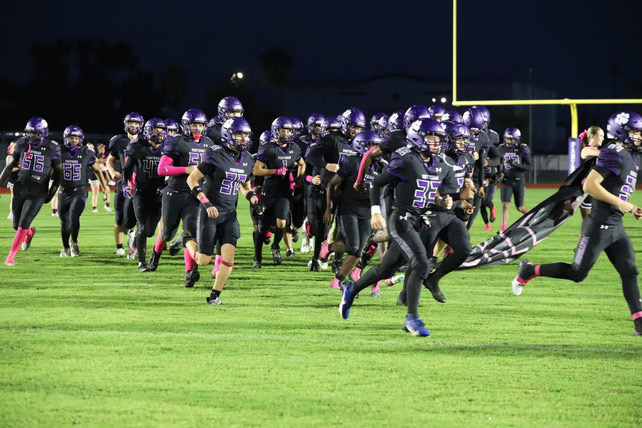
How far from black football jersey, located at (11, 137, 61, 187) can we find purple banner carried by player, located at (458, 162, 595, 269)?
19.2ft

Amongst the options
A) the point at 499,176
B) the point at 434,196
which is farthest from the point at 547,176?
the point at 434,196

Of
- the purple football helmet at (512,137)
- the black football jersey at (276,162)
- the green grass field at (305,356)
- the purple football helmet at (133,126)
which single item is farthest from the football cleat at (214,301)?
the purple football helmet at (512,137)

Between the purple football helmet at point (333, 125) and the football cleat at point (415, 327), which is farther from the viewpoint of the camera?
the purple football helmet at point (333, 125)

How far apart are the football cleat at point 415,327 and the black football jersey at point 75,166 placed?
832 centimetres

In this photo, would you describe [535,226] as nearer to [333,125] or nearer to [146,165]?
[333,125]

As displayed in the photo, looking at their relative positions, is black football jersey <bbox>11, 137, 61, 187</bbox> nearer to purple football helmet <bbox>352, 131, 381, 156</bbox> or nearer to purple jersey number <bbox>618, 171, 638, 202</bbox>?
purple football helmet <bbox>352, 131, 381, 156</bbox>

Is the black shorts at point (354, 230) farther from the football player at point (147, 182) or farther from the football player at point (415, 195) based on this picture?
the football player at point (147, 182)

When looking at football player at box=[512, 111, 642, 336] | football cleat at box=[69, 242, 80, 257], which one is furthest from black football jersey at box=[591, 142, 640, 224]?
football cleat at box=[69, 242, 80, 257]

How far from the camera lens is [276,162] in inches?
598

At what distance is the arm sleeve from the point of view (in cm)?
954

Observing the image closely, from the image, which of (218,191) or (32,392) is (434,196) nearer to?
(218,191)

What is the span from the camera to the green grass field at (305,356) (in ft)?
21.5

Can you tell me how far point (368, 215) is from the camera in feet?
40.8

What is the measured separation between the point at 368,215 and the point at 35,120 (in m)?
5.62
